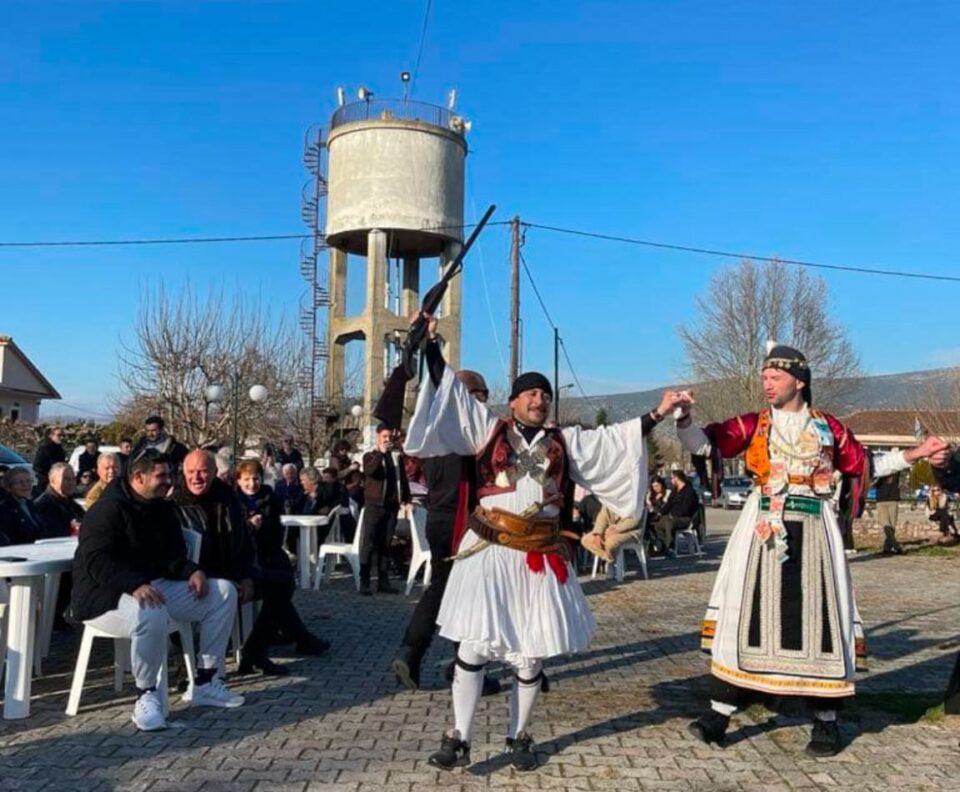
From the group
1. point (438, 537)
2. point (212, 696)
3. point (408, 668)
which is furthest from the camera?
point (438, 537)

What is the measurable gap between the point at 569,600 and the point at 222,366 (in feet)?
84.0

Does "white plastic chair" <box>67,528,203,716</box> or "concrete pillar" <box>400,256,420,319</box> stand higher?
"concrete pillar" <box>400,256,420,319</box>

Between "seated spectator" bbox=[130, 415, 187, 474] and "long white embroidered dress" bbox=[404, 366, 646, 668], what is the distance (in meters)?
2.02

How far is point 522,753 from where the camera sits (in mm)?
4609

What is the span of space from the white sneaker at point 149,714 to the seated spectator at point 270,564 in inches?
60.6

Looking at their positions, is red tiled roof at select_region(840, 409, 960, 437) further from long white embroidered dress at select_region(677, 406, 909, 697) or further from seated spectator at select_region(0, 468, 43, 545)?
long white embroidered dress at select_region(677, 406, 909, 697)

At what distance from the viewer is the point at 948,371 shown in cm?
2991

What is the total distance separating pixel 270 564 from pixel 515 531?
10.3 ft

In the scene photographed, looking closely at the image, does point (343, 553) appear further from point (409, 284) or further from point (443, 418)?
point (409, 284)

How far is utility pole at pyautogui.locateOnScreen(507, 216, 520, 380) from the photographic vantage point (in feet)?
67.4

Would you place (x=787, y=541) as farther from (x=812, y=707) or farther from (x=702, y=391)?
(x=702, y=391)

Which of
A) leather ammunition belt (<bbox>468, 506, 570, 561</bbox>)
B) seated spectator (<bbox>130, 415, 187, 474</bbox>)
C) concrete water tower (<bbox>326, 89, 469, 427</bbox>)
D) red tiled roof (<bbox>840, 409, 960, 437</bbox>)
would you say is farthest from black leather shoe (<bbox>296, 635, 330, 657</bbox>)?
red tiled roof (<bbox>840, 409, 960, 437</bbox>)

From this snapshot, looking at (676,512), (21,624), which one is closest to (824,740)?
(21,624)

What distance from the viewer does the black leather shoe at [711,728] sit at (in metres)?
5.09
